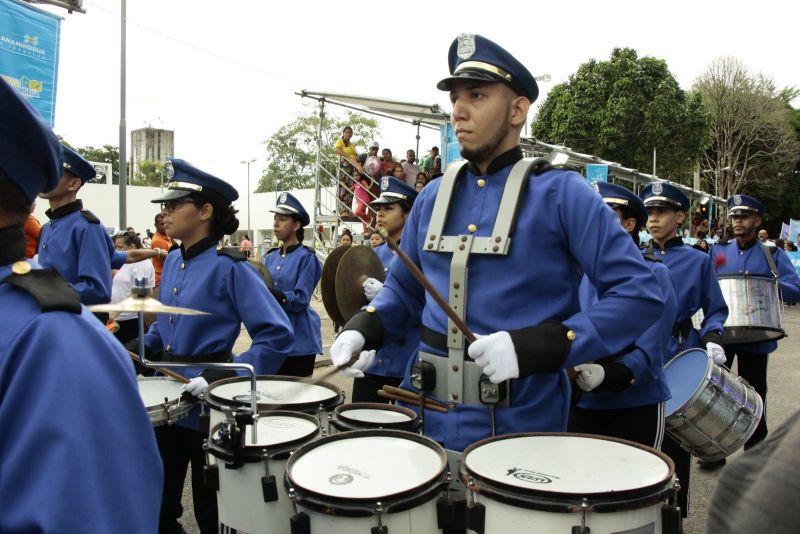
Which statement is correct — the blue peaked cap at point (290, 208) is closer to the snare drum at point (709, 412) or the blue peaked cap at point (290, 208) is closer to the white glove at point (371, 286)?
the white glove at point (371, 286)

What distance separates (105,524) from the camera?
108 centimetres

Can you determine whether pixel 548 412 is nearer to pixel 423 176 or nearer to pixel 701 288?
pixel 701 288

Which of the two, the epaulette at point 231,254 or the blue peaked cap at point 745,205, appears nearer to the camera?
the epaulette at point 231,254

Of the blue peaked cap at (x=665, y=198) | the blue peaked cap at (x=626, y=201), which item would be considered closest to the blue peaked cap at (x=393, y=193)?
the blue peaked cap at (x=626, y=201)

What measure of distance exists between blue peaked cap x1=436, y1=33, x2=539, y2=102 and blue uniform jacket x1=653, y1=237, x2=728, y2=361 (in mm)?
2970

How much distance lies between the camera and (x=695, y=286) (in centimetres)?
478

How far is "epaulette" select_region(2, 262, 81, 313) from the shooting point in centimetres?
113

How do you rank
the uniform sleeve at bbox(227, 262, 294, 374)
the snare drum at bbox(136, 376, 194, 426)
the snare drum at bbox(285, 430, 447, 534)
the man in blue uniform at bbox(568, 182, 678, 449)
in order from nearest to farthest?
the snare drum at bbox(285, 430, 447, 534)
the snare drum at bbox(136, 376, 194, 426)
the man in blue uniform at bbox(568, 182, 678, 449)
the uniform sleeve at bbox(227, 262, 294, 374)

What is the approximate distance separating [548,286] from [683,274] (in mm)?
3070

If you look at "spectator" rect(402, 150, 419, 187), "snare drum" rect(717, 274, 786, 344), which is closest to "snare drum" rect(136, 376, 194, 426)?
"snare drum" rect(717, 274, 786, 344)

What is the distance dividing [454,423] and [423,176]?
9347 mm

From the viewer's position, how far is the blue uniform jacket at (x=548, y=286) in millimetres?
2035

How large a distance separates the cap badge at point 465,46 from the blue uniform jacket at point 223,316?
1734mm

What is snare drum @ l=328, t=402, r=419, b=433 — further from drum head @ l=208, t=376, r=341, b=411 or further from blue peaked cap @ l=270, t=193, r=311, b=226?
blue peaked cap @ l=270, t=193, r=311, b=226
